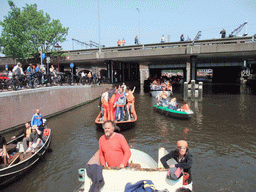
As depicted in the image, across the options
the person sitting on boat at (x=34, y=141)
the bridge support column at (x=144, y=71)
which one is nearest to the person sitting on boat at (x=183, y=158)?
the person sitting on boat at (x=34, y=141)

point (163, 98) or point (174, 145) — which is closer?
point (174, 145)

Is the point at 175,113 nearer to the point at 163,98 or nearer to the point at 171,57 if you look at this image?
the point at 163,98

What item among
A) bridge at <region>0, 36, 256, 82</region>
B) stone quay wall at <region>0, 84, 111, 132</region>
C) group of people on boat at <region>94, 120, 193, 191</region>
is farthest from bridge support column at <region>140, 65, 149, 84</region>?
group of people on boat at <region>94, 120, 193, 191</region>

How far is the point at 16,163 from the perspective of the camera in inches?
288

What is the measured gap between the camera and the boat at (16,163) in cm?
672

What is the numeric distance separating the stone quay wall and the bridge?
861 cm

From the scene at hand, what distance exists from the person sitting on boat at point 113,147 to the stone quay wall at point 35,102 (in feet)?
32.9

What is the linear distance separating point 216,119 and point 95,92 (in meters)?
15.8

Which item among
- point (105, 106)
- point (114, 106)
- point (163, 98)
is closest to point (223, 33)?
point (163, 98)

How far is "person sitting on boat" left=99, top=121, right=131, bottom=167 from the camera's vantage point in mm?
4316

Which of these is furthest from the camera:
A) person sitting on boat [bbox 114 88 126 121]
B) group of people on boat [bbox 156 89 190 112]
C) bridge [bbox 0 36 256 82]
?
bridge [bbox 0 36 256 82]

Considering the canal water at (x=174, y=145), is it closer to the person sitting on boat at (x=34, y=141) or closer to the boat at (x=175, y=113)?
the boat at (x=175, y=113)

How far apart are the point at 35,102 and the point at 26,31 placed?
1979 centimetres

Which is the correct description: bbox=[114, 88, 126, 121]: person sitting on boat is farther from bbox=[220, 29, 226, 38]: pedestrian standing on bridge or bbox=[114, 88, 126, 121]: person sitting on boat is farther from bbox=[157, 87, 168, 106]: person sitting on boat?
bbox=[220, 29, 226, 38]: pedestrian standing on bridge
